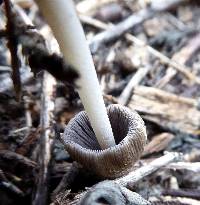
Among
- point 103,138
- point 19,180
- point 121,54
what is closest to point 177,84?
point 121,54

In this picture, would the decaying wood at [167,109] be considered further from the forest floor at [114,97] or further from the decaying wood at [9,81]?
the decaying wood at [9,81]

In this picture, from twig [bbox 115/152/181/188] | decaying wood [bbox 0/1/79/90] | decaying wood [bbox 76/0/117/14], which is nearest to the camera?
decaying wood [bbox 0/1/79/90]

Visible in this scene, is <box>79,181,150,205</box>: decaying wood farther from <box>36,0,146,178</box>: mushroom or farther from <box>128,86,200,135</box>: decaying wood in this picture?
<box>128,86,200,135</box>: decaying wood

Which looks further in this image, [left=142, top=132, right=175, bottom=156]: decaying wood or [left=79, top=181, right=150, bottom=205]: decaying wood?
Result: [left=142, top=132, right=175, bottom=156]: decaying wood

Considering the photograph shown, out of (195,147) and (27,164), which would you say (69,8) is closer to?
(27,164)

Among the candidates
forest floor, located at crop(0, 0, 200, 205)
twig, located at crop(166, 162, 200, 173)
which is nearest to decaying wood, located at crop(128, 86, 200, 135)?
forest floor, located at crop(0, 0, 200, 205)
